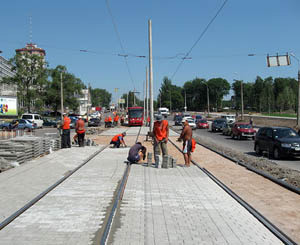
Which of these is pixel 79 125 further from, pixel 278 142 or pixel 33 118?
pixel 33 118

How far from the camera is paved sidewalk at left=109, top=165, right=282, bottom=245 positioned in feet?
17.4

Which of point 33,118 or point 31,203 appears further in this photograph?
point 33,118

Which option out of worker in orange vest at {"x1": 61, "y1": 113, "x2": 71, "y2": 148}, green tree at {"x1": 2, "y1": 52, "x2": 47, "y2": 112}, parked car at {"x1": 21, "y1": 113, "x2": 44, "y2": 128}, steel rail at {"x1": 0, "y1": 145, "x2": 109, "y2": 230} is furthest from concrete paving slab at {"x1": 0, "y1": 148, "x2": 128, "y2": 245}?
green tree at {"x1": 2, "y1": 52, "x2": 47, "y2": 112}

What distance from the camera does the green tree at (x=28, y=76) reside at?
225ft

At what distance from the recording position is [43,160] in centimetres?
1405

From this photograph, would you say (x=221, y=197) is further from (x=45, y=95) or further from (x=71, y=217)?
(x=45, y=95)

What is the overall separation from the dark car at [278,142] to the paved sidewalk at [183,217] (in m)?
7.58

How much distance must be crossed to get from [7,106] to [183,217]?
1440 inches

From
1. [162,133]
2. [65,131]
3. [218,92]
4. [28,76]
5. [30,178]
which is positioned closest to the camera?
[30,178]

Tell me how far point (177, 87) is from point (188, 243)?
183427 millimetres

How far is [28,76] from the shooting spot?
70062mm

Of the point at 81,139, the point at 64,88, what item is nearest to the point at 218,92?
the point at 64,88

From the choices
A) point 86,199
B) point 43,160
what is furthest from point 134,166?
point 86,199

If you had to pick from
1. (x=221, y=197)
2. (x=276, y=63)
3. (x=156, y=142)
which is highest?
(x=276, y=63)
